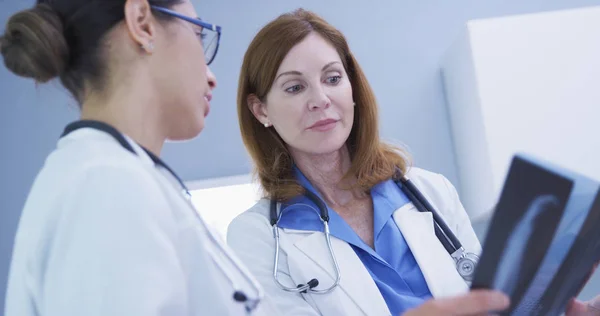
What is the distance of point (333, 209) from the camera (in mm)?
1581

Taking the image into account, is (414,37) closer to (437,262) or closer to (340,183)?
(340,183)

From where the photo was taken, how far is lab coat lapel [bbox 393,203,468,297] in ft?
4.53

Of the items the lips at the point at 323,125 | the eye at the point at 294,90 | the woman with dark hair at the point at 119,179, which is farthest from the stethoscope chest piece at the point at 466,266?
the woman with dark hair at the point at 119,179

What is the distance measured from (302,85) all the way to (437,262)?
56 centimetres

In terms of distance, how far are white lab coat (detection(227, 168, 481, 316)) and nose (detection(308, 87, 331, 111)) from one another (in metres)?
0.27

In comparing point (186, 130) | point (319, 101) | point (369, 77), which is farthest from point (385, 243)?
point (369, 77)

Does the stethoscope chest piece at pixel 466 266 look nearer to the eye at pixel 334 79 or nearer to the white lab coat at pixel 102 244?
the eye at pixel 334 79

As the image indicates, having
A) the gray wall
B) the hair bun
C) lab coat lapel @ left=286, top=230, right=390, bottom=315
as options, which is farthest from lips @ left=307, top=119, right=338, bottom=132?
the gray wall

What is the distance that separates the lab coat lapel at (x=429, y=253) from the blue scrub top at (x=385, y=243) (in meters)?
0.02

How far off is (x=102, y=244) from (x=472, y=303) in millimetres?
424

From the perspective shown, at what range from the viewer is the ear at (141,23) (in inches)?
33.9

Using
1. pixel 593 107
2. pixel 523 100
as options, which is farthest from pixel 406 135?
pixel 593 107

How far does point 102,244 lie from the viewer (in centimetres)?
67

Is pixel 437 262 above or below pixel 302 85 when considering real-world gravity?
below
